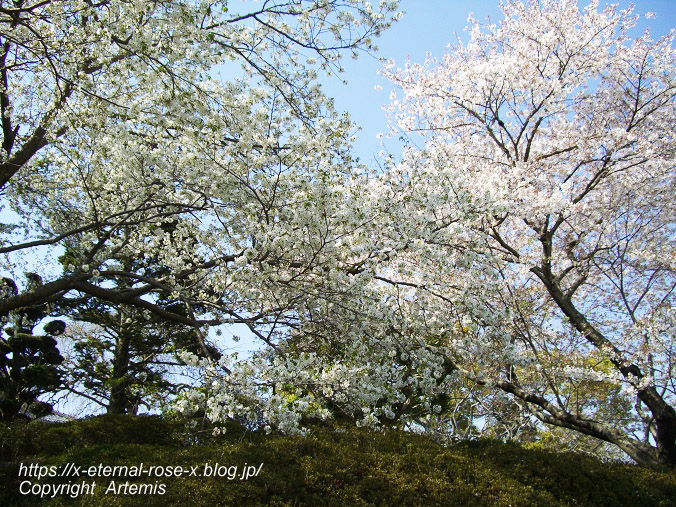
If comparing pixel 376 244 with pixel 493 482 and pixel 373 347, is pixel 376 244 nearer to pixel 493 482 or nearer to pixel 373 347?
pixel 373 347

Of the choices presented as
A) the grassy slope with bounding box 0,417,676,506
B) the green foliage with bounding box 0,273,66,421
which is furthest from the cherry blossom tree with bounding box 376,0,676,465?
the green foliage with bounding box 0,273,66,421

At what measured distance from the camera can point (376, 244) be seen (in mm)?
5895

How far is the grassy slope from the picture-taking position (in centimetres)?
514

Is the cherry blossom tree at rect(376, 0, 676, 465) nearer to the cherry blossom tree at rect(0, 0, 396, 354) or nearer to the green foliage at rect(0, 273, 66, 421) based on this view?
the cherry blossom tree at rect(0, 0, 396, 354)

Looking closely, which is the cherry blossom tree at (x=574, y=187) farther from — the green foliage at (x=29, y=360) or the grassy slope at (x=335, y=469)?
the green foliage at (x=29, y=360)

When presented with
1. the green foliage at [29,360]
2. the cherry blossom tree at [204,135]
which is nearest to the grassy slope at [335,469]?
the cherry blossom tree at [204,135]

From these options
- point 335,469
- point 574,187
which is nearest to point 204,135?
point 335,469

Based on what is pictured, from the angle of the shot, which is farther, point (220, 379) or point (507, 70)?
point (507, 70)

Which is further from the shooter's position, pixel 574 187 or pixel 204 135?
pixel 574 187

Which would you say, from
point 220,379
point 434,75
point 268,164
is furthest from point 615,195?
point 220,379

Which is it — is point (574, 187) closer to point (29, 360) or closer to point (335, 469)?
point (335, 469)

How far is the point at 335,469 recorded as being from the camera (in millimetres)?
5664

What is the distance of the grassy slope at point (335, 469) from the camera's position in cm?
514

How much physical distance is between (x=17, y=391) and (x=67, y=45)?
9483 mm
